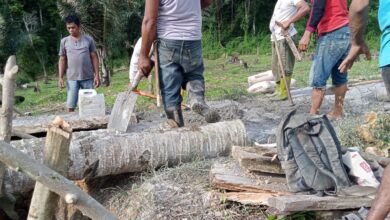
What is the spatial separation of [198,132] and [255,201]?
4.05ft

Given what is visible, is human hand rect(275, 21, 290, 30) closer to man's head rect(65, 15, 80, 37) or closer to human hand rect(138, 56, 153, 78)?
man's head rect(65, 15, 80, 37)

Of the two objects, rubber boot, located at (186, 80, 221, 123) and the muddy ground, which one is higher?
rubber boot, located at (186, 80, 221, 123)

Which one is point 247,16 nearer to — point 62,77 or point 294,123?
point 62,77

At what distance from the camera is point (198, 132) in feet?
14.9

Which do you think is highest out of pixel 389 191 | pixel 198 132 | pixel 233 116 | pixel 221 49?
pixel 389 191

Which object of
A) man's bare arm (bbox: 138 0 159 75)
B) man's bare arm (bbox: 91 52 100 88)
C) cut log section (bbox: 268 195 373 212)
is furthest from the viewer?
man's bare arm (bbox: 91 52 100 88)

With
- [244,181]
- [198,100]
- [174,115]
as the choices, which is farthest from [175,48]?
[244,181]

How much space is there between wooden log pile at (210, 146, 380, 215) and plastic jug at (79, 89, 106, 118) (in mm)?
2841

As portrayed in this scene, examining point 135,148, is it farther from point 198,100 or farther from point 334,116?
point 334,116

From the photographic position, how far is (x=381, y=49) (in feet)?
10.4

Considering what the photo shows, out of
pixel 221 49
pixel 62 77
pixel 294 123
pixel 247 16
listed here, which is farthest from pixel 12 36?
pixel 294 123

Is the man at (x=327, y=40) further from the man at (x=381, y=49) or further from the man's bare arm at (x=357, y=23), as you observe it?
the man's bare arm at (x=357, y=23)

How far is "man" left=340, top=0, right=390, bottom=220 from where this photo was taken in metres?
2.71

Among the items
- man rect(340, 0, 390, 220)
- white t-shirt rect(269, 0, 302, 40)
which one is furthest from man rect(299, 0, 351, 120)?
white t-shirt rect(269, 0, 302, 40)
